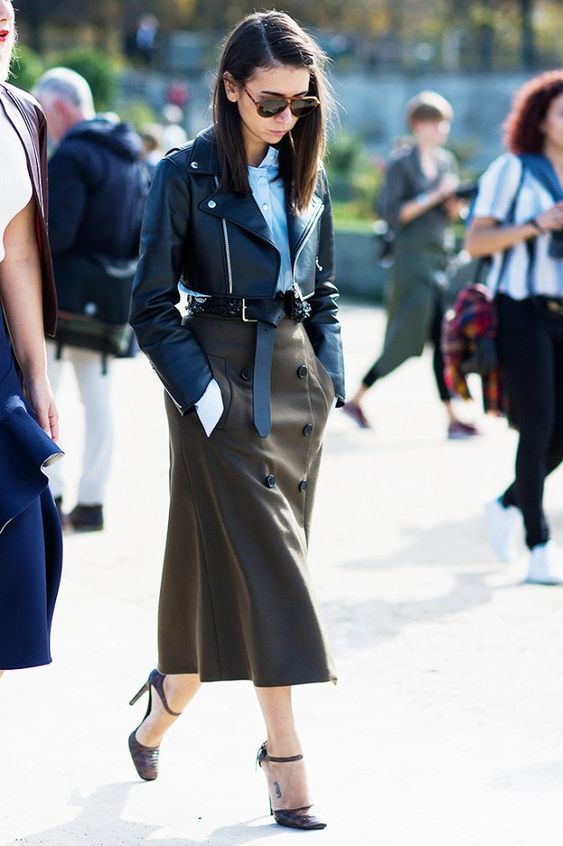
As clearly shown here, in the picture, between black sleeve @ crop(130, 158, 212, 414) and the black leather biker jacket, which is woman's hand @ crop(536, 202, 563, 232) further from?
black sleeve @ crop(130, 158, 212, 414)

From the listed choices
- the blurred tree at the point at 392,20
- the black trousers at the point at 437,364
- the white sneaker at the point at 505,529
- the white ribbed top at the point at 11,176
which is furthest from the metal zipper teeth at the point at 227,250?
the blurred tree at the point at 392,20

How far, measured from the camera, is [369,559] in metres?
6.92

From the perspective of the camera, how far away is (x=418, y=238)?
393 inches

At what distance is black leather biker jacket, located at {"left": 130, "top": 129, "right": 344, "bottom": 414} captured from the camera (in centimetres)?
373

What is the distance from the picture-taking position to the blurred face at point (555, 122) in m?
6.32

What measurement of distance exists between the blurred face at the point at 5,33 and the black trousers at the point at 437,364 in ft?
21.1

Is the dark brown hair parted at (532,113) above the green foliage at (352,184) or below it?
above

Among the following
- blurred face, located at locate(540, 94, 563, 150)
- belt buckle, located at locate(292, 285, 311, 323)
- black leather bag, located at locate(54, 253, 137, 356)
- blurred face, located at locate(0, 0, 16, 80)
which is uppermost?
blurred face, located at locate(0, 0, 16, 80)

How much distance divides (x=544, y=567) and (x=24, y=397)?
132 inches

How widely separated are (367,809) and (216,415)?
1.02 meters

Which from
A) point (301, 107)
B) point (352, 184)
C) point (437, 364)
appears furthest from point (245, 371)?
point (352, 184)

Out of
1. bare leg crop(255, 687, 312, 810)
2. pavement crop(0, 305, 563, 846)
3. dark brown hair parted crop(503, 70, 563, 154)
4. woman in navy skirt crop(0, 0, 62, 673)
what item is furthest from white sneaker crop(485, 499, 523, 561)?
woman in navy skirt crop(0, 0, 62, 673)

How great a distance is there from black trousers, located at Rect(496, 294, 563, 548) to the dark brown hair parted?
621 mm

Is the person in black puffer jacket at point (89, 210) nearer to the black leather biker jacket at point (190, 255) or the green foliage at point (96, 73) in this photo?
the black leather biker jacket at point (190, 255)
